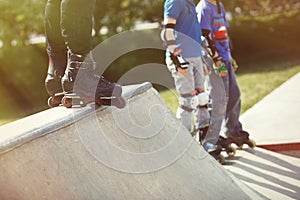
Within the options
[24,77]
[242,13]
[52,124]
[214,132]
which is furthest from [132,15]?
[52,124]

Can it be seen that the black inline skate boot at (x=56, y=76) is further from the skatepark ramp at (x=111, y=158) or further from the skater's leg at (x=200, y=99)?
the skater's leg at (x=200, y=99)

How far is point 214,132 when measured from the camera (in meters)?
5.46

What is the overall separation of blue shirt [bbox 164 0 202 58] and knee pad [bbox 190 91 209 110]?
1.33 feet

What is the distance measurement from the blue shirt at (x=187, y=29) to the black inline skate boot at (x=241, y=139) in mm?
1069

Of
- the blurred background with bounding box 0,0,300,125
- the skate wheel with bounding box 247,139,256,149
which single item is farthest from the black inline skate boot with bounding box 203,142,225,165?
the blurred background with bounding box 0,0,300,125

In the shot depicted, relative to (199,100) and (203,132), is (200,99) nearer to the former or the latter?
(199,100)

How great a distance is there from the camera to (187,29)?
521 centimetres

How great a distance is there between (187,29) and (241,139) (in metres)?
1.42

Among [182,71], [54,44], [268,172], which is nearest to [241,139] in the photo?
[268,172]

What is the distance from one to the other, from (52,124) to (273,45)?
12.7 metres

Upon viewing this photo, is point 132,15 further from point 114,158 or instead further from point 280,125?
point 114,158

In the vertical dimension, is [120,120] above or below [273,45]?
above

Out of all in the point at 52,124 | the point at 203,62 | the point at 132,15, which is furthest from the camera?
the point at 132,15

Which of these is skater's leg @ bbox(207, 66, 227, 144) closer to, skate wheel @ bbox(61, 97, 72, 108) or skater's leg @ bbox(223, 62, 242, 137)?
skater's leg @ bbox(223, 62, 242, 137)
